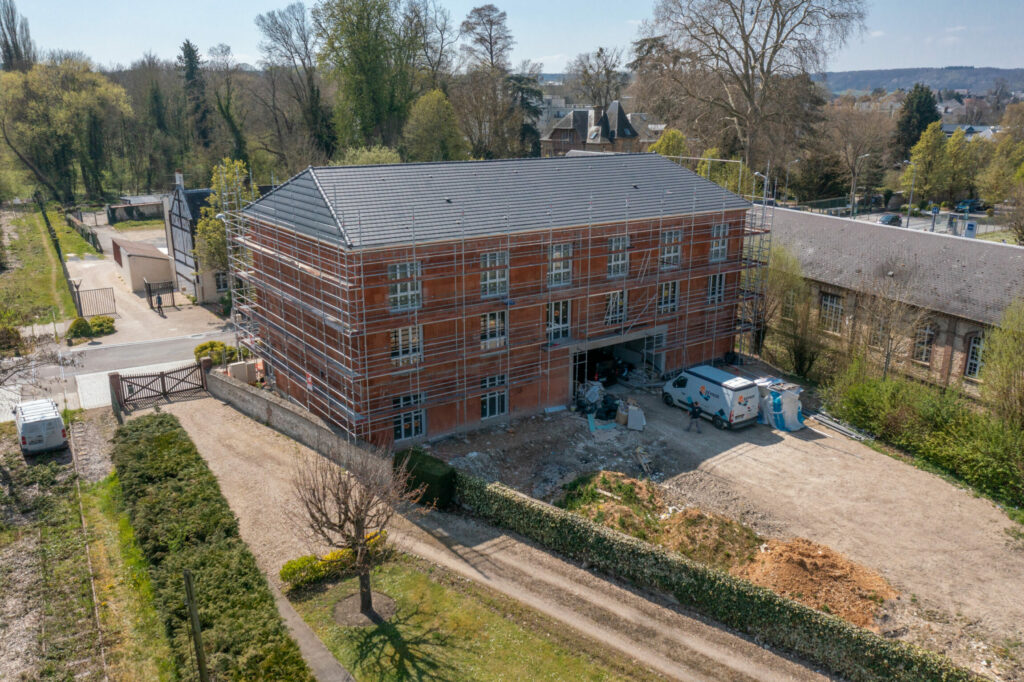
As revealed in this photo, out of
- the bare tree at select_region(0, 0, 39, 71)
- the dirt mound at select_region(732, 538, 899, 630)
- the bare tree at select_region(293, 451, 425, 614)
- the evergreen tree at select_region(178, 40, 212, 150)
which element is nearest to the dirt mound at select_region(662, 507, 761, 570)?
the dirt mound at select_region(732, 538, 899, 630)

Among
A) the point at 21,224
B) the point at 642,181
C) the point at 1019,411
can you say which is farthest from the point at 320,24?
the point at 1019,411

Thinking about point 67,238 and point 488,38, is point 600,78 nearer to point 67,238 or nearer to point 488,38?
point 488,38

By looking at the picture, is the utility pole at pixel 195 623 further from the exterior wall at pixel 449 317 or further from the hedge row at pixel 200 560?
the exterior wall at pixel 449 317

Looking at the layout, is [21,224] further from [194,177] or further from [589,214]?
[589,214]

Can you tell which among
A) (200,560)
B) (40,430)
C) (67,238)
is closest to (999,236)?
(200,560)

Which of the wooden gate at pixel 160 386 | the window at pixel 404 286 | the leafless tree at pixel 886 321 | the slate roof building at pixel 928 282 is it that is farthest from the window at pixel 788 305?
the wooden gate at pixel 160 386

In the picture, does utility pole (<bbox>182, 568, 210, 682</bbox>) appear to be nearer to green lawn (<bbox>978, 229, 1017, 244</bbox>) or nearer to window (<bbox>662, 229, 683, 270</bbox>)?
window (<bbox>662, 229, 683, 270</bbox>)

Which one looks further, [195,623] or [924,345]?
[924,345]
